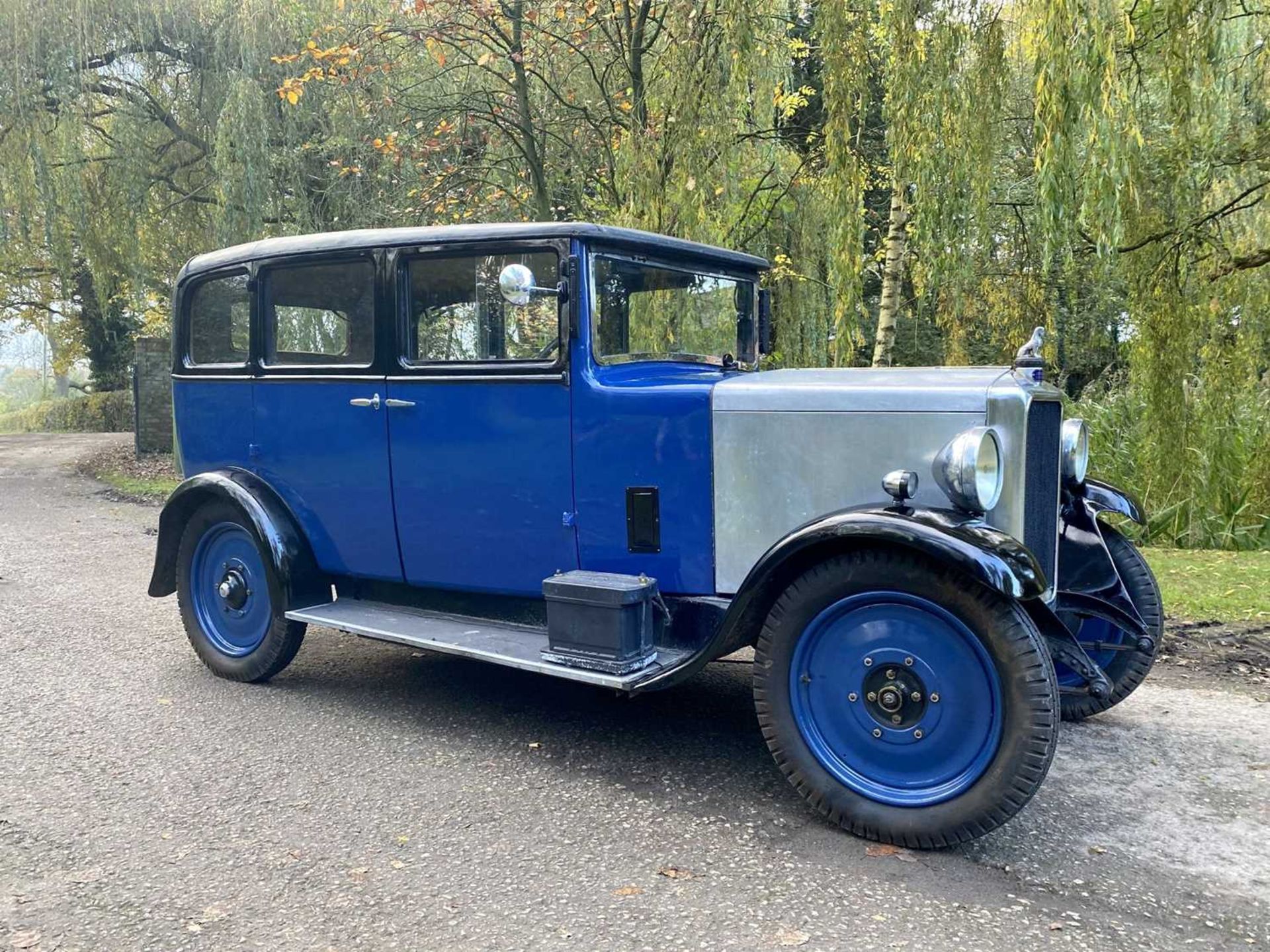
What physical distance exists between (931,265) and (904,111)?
107 cm

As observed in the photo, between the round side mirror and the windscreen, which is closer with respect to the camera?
the round side mirror

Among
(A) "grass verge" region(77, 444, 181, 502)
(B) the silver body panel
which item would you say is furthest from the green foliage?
(A) "grass verge" region(77, 444, 181, 502)

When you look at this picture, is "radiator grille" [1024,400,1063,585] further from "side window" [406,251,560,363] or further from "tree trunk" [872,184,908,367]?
"tree trunk" [872,184,908,367]

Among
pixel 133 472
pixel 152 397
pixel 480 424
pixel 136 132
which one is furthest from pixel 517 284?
pixel 152 397

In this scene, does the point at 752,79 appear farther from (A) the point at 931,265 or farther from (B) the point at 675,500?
(B) the point at 675,500

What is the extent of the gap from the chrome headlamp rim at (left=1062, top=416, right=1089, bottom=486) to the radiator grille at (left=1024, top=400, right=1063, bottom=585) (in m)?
0.25

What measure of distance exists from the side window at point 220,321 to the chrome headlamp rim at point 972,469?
350 centimetres

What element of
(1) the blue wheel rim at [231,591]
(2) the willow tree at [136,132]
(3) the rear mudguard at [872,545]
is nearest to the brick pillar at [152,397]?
(2) the willow tree at [136,132]

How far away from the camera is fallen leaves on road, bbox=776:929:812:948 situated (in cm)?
257

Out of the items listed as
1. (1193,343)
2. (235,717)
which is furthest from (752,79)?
(235,717)

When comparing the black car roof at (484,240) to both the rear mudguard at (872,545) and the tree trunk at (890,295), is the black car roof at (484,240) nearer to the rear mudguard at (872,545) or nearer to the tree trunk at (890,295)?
the rear mudguard at (872,545)

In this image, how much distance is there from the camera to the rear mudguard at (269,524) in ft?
15.4

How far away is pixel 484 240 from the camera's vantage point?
4.12 m

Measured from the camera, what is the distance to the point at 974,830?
9.95ft
